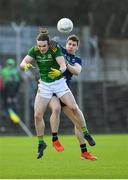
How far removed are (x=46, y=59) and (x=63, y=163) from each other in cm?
191

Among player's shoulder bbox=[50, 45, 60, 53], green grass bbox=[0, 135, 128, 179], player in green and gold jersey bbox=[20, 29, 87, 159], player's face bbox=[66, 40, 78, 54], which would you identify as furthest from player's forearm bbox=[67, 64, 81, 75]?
green grass bbox=[0, 135, 128, 179]

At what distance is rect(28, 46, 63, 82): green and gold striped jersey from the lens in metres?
15.5

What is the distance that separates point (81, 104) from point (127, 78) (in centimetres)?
417

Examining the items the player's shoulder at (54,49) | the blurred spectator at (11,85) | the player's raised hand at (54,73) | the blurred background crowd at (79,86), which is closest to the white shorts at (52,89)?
the player's raised hand at (54,73)

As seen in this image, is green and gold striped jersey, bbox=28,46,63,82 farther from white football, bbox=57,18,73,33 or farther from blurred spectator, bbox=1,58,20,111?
blurred spectator, bbox=1,58,20,111

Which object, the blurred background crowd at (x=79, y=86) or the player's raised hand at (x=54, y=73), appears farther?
the blurred background crowd at (x=79, y=86)

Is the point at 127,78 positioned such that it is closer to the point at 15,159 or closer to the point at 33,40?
the point at 33,40

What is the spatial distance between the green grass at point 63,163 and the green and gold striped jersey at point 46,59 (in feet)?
5.47

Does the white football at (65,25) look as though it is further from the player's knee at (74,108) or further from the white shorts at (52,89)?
the player's knee at (74,108)

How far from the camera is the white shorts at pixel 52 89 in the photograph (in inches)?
622

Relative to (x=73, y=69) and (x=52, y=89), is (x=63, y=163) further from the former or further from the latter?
(x=73, y=69)

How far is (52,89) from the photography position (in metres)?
15.8

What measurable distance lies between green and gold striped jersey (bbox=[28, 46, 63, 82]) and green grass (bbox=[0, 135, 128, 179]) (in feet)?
5.47

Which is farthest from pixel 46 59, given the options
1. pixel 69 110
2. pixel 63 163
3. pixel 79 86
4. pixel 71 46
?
pixel 79 86
